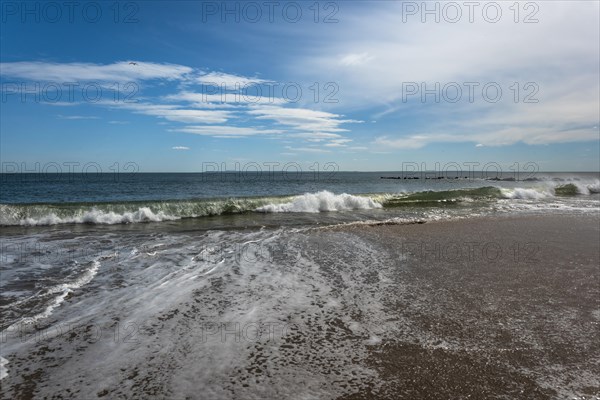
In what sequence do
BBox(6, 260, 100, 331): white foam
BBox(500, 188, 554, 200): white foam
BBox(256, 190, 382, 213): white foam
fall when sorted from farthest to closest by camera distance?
BBox(500, 188, 554, 200): white foam < BBox(256, 190, 382, 213): white foam < BBox(6, 260, 100, 331): white foam

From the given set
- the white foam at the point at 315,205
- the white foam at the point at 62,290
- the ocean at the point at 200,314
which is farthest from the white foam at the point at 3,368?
the white foam at the point at 315,205

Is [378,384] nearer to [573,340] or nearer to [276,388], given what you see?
[276,388]

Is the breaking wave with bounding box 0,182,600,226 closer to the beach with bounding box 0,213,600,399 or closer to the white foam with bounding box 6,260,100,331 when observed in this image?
the white foam with bounding box 6,260,100,331

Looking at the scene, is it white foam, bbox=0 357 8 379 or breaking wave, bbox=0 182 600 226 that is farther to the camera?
breaking wave, bbox=0 182 600 226

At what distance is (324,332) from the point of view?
4.37m

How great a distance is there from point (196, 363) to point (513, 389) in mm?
2661

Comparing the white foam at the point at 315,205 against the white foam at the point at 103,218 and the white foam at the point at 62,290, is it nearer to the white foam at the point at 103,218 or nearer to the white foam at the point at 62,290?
the white foam at the point at 103,218

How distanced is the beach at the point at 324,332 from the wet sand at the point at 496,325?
0.02 m

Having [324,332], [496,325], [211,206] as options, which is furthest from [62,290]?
[211,206]

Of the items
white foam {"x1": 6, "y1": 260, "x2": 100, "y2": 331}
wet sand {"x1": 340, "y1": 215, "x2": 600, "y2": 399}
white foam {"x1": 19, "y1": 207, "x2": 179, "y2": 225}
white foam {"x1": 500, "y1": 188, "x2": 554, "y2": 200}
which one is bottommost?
wet sand {"x1": 340, "y1": 215, "x2": 600, "y2": 399}

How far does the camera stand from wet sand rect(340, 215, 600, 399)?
3.26 metres

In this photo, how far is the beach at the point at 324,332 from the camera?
3.28 m

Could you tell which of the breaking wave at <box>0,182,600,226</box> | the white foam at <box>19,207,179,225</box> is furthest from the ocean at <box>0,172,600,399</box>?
the breaking wave at <box>0,182,600,226</box>

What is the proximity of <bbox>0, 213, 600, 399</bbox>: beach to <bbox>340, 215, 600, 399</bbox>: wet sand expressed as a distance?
2 centimetres
